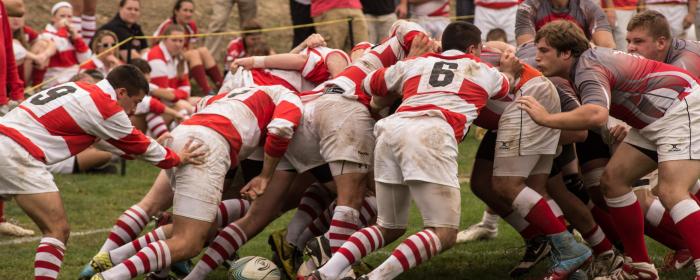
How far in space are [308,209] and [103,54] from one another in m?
5.46

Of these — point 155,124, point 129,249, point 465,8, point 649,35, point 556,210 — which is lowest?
point 155,124

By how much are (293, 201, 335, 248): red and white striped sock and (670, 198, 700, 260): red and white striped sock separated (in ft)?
8.05

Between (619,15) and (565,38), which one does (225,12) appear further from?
(565,38)

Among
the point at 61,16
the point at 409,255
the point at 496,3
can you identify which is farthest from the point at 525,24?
the point at 61,16

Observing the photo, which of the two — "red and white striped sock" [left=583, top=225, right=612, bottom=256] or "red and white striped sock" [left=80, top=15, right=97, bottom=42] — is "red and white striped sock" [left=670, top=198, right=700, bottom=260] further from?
"red and white striped sock" [left=80, top=15, right=97, bottom=42]

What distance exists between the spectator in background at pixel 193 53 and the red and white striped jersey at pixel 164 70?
0.34 meters

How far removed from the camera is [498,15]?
14398 mm

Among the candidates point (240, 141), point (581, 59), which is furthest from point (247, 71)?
point (581, 59)

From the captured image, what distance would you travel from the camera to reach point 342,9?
43.2 ft

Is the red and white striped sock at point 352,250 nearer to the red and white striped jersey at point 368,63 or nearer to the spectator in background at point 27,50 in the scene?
the red and white striped jersey at point 368,63

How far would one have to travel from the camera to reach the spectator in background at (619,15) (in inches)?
543

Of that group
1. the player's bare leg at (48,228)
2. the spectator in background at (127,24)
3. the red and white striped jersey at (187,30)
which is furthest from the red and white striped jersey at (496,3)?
the player's bare leg at (48,228)

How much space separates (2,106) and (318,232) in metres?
3.10

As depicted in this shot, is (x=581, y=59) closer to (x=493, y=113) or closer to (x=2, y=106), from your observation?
(x=493, y=113)
